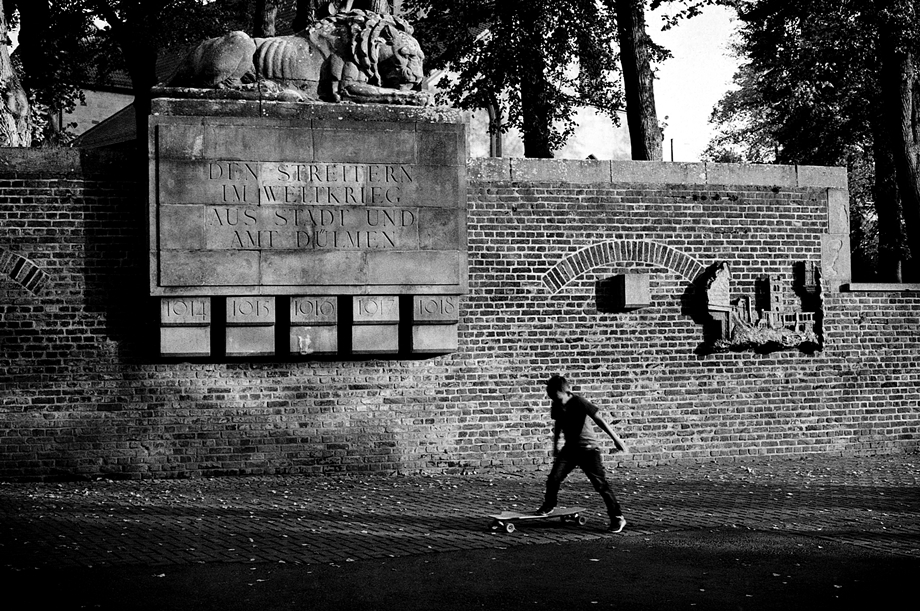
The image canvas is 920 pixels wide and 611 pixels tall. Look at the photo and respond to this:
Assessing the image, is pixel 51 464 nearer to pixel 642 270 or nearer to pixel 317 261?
pixel 317 261

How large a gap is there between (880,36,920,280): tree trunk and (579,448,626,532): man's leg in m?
9.71

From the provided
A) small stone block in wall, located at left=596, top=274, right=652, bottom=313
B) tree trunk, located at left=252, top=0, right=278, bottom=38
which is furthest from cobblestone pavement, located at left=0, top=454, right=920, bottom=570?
tree trunk, located at left=252, top=0, right=278, bottom=38

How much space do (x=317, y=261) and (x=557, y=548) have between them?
16.7ft

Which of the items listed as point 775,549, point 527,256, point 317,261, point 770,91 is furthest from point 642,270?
point 770,91

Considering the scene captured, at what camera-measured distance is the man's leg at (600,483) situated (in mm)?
9602

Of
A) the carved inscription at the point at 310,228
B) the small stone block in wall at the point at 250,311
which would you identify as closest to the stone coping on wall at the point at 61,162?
the carved inscription at the point at 310,228

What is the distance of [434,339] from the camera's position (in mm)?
13391

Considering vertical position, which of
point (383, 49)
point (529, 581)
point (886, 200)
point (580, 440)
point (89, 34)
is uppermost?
point (89, 34)

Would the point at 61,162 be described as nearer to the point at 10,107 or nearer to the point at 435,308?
the point at 10,107

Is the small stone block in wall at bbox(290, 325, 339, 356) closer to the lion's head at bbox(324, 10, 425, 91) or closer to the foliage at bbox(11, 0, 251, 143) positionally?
the lion's head at bbox(324, 10, 425, 91)

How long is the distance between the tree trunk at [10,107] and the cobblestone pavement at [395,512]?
17.6ft

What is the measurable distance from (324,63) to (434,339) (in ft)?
10.8

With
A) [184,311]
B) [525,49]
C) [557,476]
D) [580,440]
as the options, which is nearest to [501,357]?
[184,311]

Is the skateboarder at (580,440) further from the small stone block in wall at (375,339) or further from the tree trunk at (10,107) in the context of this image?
the tree trunk at (10,107)
